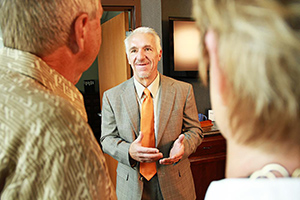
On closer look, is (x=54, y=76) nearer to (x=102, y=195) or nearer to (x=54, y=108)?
(x=54, y=108)

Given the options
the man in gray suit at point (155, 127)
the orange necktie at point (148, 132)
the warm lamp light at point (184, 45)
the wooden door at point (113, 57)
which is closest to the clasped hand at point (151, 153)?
the man in gray suit at point (155, 127)

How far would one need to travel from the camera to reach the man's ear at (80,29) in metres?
0.60

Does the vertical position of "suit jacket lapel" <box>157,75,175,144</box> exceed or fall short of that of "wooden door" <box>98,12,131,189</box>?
it falls short

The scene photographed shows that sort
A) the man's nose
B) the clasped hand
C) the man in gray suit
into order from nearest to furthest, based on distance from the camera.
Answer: the clasped hand
the man in gray suit
the man's nose

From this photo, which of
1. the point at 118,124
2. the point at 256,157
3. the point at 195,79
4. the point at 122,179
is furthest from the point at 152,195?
the point at 195,79

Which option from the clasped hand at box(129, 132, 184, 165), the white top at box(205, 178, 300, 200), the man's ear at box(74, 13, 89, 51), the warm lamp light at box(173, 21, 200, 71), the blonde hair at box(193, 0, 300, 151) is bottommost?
the clasped hand at box(129, 132, 184, 165)

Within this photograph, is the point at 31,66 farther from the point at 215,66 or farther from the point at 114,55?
the point at 114,55

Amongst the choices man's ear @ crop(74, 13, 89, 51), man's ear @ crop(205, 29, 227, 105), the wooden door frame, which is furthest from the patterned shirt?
the wooden door frame

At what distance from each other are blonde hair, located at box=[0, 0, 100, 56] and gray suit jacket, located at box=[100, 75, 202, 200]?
1072 mm

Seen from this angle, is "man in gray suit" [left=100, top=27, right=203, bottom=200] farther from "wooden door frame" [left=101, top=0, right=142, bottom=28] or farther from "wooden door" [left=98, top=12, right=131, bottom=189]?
"wooden door" [left=98, top=12, right=131, bottom=189]

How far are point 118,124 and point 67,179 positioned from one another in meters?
1.21

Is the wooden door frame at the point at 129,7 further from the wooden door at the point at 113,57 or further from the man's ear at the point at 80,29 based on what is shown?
the man's ear at the point at 80,29

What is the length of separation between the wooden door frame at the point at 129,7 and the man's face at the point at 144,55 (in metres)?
0.94

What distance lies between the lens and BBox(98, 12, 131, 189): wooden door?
2.96 meters
